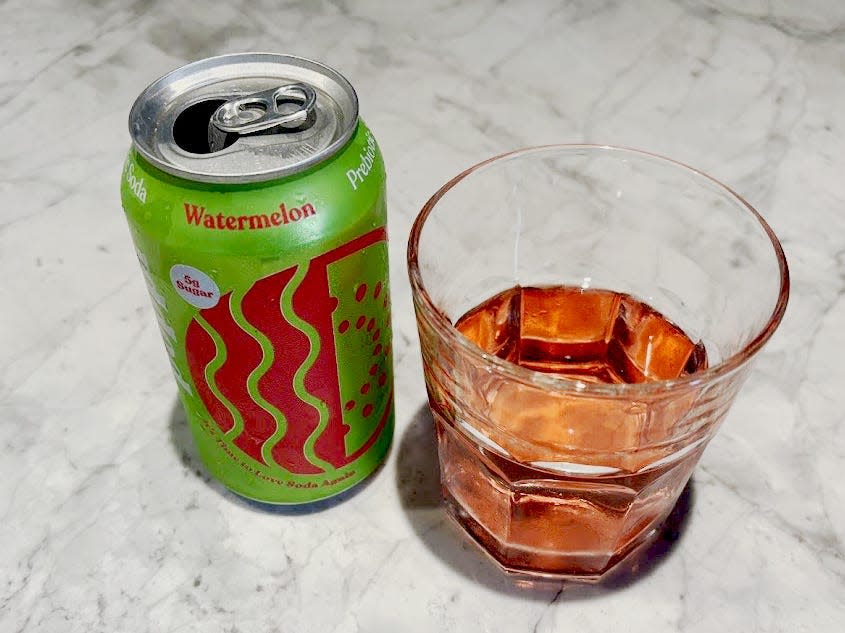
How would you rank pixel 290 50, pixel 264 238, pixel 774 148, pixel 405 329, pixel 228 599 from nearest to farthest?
pixel 264 238, pixel 228 599, pixel 405 329, pixel 774 148, pixel 290 50

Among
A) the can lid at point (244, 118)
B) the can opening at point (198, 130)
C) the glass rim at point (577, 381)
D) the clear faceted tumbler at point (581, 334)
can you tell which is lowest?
the clear faceted tumbler at point (581, 334)

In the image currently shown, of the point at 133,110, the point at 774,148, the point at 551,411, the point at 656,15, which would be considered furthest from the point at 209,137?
the point at 656,15

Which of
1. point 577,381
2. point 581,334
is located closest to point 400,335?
point 581,334

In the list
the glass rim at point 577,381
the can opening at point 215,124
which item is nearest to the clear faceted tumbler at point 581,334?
the glass rim at point 577,381

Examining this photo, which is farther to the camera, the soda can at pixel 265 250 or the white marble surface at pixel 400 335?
the white marble surface at pixel 400 335

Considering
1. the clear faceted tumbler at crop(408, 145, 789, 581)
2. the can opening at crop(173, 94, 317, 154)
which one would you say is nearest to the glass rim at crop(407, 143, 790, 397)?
the clear faceted tumbler at crop(408, 145, 789, 581)

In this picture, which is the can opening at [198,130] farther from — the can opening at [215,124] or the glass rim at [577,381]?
the glass rim at [577,381]

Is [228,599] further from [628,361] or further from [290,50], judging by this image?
[290,50]
